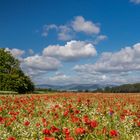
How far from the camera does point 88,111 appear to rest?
13414 millimetres

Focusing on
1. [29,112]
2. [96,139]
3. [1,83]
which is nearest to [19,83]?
[1,83]

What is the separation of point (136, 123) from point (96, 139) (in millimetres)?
1485

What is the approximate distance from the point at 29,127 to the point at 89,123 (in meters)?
1.80

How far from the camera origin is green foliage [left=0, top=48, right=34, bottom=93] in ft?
290

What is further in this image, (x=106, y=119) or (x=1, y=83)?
(x=1, y=83)

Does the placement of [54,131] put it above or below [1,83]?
below

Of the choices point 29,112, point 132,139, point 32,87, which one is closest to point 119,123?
point 132,139

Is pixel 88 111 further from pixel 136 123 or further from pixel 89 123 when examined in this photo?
pixel 89 123

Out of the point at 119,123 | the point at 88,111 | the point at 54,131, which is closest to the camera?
the point at 54,131

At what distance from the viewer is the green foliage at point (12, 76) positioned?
88.4m

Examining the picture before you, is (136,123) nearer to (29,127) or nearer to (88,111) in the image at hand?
(29,127)

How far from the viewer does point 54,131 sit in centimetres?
835

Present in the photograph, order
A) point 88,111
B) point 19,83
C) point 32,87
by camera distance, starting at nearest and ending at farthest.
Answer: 1. point 88,111
2. point 19,83
3. point 32,87

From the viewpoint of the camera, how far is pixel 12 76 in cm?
8906
